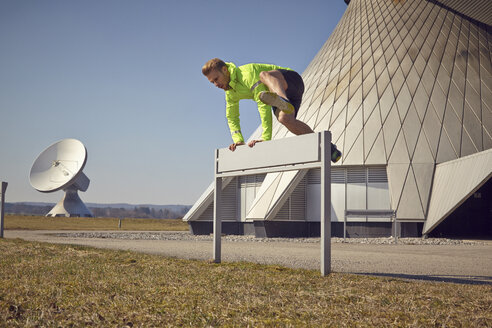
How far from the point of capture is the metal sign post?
6.26m

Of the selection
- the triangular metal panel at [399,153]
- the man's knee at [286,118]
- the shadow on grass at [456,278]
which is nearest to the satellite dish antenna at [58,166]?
the triangular metal panel at [399,153]

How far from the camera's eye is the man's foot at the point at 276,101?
648 centimetres

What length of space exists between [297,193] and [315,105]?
248 inches

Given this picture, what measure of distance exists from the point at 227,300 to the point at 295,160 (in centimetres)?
262

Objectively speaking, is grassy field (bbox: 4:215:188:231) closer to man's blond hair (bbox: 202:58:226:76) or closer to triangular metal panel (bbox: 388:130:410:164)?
triangular metal panel (bbox: 388:130:410:164)

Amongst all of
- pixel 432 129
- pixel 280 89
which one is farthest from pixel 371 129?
pixel 280 89

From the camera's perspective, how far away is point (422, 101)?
26094 millimetres

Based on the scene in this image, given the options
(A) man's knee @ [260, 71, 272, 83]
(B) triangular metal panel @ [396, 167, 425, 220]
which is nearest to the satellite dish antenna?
(B) triangular metal panel @ [396, 167, 425, 220]

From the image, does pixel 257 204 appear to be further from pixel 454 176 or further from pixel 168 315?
pixel 168 315

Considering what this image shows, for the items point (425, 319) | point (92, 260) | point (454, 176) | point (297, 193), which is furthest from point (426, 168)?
point (425, 319)

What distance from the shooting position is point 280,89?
673 centimetres

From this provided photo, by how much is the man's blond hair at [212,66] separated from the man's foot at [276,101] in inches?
40.8

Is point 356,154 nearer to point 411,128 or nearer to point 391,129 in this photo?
point 391,129

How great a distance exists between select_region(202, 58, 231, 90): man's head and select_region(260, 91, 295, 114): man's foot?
38.4 inches
